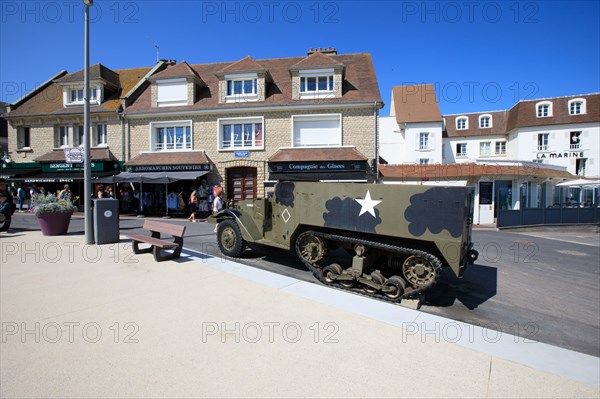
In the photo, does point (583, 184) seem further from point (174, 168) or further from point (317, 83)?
point (174, 168)

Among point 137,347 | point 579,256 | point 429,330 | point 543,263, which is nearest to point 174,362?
point 137,347

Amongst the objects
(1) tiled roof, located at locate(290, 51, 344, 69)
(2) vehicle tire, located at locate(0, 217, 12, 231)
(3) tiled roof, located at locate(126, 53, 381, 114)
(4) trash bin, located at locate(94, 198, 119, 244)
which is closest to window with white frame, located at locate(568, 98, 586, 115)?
(3) tiled roof, located at locate(126, 53, 381, 114)

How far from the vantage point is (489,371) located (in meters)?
2.76

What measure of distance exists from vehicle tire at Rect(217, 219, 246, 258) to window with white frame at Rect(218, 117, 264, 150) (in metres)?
11.8

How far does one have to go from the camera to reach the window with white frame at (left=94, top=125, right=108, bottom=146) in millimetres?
20016

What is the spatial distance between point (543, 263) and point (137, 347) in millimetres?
9630

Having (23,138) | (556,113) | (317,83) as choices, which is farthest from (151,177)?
(556,113)

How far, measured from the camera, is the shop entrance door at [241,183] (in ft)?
61.1

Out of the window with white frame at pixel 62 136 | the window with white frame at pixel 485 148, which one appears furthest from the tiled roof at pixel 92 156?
the window with white frame at pixel 485 148

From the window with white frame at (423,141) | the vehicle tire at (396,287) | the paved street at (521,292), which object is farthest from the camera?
the window with white frame at (423,141)

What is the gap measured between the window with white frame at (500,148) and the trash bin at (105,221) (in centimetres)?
3943

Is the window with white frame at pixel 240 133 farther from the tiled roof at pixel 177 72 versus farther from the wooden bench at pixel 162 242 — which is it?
the wooden bench at pixel 162 242

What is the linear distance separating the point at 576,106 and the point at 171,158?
38613mm

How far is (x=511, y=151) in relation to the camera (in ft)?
113
